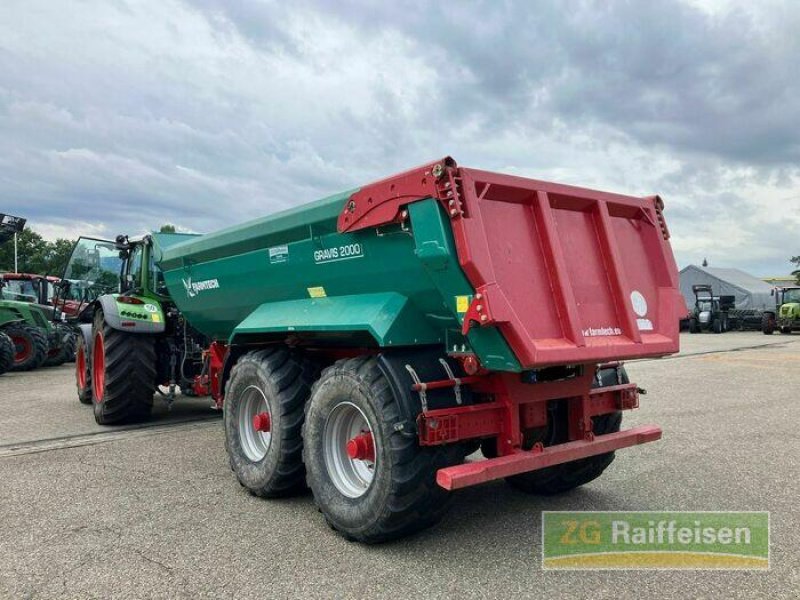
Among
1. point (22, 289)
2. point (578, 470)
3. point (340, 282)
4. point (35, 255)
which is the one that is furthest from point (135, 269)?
point (35, 255)

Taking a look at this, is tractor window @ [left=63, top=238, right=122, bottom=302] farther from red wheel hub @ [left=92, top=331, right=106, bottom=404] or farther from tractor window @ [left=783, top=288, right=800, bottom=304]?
tractor window @ [left=783, top=288, right=800, bottom=304]

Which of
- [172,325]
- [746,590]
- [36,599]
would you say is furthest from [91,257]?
[746,590]

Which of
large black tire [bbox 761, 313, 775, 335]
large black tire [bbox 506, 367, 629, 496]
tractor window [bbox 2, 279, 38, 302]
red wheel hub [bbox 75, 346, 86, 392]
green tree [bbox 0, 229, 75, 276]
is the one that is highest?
green tree [bbox 0, 229, 75, 276]

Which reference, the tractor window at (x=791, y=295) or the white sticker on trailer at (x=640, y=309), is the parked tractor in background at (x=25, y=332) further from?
the tractor window at (x=791, y=295)

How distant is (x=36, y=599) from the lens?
3.19 meters

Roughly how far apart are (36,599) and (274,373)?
2.06m

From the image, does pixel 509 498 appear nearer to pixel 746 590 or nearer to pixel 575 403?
pixel 575 403

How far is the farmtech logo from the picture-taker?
3.52 meters

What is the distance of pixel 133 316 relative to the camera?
24.3ft

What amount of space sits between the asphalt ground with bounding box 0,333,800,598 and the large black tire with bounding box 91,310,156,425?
0.24 metres

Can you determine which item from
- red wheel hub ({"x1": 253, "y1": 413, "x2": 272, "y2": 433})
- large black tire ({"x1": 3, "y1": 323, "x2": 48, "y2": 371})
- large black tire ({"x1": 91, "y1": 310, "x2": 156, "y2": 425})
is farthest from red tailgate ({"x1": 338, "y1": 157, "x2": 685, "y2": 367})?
large black tire ({"x1": 3, "y1": 323, "x2": 48, "y2": 371})

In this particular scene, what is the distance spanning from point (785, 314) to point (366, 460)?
99.8 feet

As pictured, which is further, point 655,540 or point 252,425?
point 252,425

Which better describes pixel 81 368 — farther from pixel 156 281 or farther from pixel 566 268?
pixel 566 268
